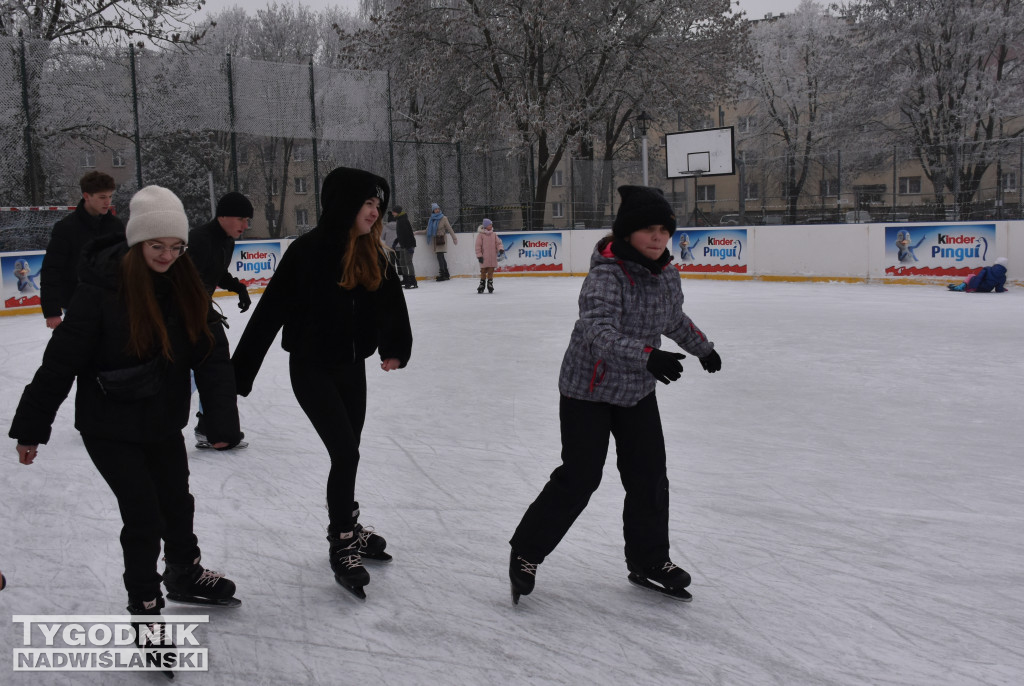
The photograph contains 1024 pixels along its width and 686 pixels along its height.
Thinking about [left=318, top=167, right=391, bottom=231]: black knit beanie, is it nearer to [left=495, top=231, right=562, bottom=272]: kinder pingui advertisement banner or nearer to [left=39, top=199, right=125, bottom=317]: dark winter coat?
[left=39, top=199, right=125, bottom=317]: dark winter coat

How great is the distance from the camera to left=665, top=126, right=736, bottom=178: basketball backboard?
62.8 feet

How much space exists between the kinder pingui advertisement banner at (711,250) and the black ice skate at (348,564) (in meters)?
14.2

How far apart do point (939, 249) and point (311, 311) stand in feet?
44.1

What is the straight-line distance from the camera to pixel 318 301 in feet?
→ 9.30

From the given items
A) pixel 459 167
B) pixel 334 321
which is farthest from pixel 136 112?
pixel 334 321

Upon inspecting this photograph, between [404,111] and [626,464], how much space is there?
25332mm

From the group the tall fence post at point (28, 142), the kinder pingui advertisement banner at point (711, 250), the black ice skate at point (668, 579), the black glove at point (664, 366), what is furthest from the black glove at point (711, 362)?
the kinder pingui advertisement banner at point (711, 250)

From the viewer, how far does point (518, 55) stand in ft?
76.6

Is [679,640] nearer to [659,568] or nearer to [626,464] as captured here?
[659,568]

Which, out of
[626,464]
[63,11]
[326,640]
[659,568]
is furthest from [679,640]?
[63,11]

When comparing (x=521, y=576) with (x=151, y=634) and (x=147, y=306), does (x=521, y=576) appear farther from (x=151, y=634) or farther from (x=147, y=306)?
(x=147, y=306)

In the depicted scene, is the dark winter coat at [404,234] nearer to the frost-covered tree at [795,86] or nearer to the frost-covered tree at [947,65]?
the frost-covered tree at [947,65]

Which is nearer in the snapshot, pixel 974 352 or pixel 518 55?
pixel 974 352

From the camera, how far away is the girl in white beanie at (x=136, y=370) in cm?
226
